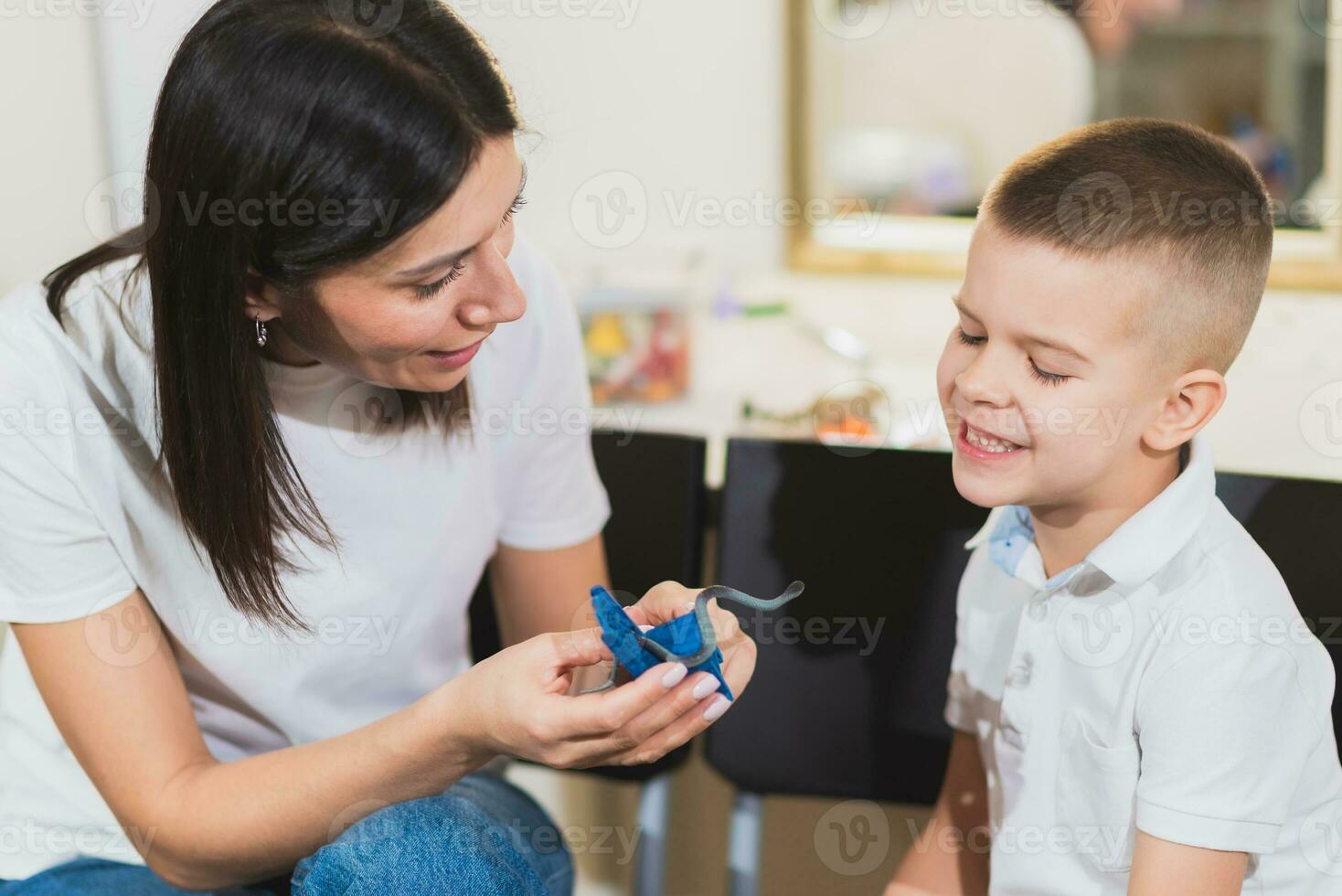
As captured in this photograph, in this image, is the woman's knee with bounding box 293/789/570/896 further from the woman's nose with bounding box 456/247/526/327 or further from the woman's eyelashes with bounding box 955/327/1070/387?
the woman's eyelashes with bounding box 955/327/1070/387

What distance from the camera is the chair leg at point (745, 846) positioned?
1201 millimetres

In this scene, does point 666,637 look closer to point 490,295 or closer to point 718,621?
point 718,621

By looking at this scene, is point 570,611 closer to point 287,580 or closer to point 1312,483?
point 287,580

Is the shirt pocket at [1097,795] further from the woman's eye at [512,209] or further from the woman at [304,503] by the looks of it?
the woman's eye at [512,209]

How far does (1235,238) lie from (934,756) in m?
0.53

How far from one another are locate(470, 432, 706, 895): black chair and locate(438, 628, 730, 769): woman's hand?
15.2 inches

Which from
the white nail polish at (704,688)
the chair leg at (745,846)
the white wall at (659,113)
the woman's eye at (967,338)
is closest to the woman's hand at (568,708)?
the white nail polish at (704,688)

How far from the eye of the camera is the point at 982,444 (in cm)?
85

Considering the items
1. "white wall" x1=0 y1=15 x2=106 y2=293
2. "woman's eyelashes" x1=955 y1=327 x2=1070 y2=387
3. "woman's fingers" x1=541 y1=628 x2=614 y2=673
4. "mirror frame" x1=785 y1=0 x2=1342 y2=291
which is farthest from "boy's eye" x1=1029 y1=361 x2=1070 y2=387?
"white wall" x1=0 y1=15 x2=106 y2=293

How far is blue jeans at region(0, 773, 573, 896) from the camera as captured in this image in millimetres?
812

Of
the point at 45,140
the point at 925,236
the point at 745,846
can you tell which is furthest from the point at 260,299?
the point at 925,236

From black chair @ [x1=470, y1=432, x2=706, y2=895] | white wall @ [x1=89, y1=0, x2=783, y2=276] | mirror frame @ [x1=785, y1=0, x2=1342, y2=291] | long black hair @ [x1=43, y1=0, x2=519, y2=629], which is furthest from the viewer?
white wall @ [x1=89, y1=0, x2=783, y2=276]

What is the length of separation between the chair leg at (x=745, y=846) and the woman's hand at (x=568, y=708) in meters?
0.43

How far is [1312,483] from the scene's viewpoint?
94cm
